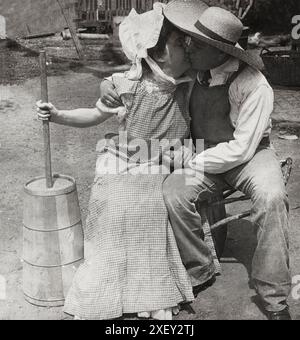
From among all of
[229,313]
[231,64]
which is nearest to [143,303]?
[229,313]

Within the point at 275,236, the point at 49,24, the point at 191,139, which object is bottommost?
the point at 49,24

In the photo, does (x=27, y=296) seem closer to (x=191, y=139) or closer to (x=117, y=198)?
(x=117, y=198)

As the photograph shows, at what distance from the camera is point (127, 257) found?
332 centimetres

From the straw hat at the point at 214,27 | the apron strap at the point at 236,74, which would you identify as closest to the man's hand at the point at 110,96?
the straw hat at the point at 214,27

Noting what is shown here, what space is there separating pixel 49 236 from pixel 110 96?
38.0 inches

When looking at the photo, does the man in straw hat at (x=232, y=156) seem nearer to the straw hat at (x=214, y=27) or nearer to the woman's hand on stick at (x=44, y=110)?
the straw hat at (x=214, y=27)

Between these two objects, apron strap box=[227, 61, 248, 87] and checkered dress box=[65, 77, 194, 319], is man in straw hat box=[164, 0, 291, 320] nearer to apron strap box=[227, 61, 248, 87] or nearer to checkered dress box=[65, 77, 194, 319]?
apron strap box=[227, 61, 248, 87]

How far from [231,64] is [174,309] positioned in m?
1.52

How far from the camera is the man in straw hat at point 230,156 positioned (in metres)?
3.25

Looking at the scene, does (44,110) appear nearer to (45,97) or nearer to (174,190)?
(45,97)

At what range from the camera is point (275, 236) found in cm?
323

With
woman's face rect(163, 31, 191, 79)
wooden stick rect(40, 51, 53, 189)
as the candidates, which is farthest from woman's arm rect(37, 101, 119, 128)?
woman's face rect(163, 31, 191, 79)

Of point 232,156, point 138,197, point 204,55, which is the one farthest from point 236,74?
point 138,197

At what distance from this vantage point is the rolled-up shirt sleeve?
10.9 ft
